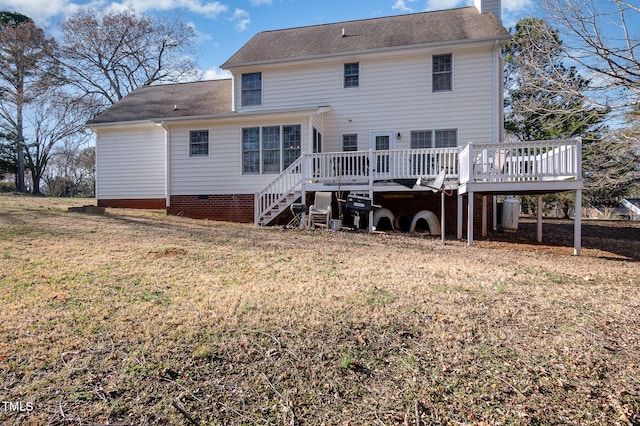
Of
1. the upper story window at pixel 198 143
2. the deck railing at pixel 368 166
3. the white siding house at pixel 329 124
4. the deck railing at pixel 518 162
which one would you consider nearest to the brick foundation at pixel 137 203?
the white siding house at pixel 329 124

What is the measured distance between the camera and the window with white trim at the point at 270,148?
12.4 metres

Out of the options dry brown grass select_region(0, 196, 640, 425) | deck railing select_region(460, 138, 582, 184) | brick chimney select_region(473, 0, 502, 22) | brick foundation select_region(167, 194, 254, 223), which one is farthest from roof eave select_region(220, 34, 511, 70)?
dry brown grass select_region(0, 196, 640, 425)

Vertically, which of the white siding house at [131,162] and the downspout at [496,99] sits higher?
the downspout at [496,99]

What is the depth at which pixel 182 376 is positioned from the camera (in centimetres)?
283

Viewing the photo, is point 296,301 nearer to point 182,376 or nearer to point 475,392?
point 182,376

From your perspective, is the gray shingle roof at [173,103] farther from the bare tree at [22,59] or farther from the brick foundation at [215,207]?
the bare tree at [22,59]

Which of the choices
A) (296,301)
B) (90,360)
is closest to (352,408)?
(296,301)

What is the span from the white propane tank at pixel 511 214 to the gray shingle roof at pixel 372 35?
5.10m

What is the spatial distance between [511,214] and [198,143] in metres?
10.8

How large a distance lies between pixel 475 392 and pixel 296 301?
208cm

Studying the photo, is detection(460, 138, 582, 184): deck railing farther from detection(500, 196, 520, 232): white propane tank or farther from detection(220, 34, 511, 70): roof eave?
detection(220, 34, 511, 70): roof eave

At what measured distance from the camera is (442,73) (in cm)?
1234

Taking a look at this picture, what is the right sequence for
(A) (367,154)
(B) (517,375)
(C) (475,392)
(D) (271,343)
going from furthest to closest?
(A) (367,154), (D) (271,343), (B) (517,375), (C) (475,392)

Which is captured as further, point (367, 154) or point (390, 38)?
point (390, 38)
